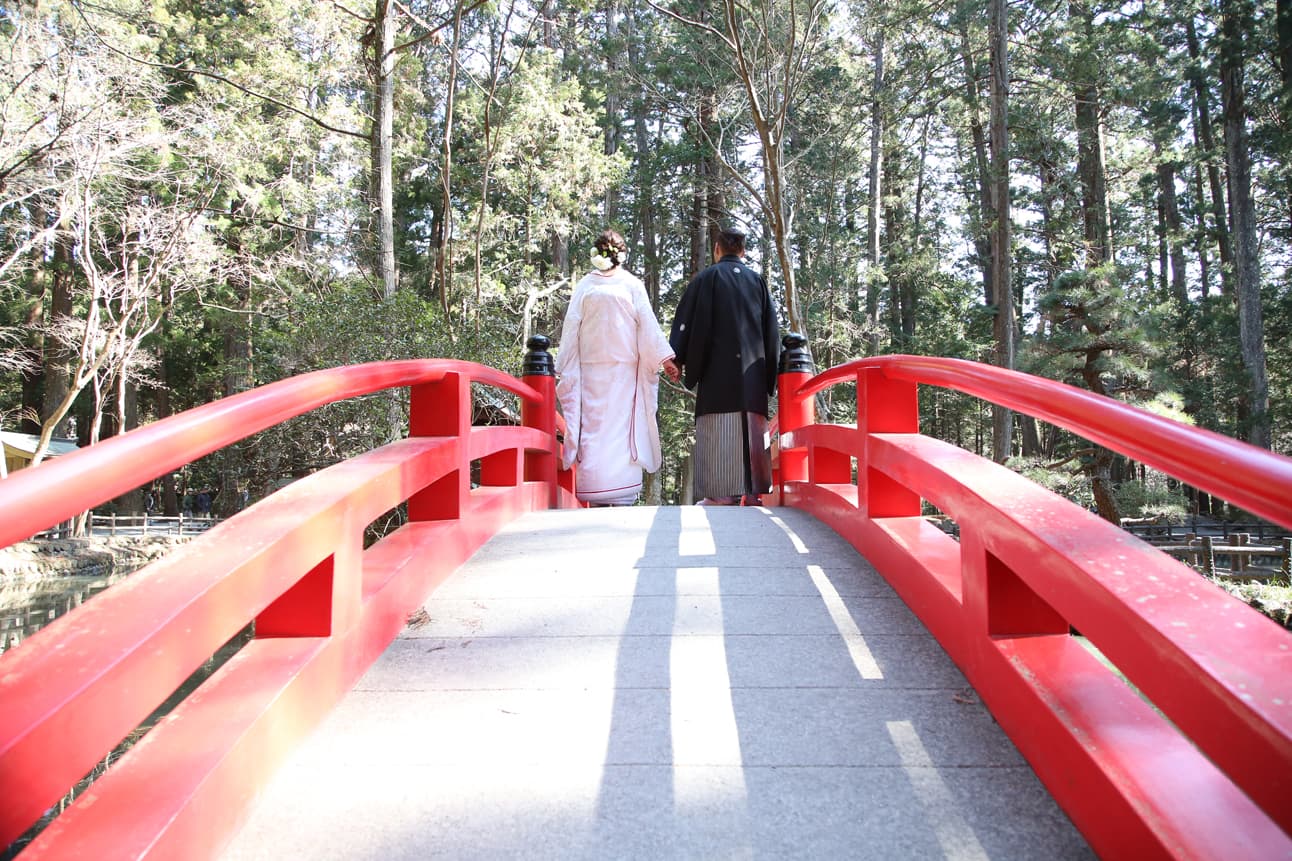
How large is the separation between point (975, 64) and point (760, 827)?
22725 millimetres

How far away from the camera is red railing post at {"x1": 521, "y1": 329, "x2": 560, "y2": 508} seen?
5.48 meters

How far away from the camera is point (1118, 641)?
1460 millimetres

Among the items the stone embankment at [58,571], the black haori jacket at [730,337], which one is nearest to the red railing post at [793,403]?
the black haori jacket at [730,337]

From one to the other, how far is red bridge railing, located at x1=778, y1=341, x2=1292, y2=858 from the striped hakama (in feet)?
10.5

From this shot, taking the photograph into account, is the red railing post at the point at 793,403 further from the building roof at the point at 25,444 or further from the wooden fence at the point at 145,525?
the building roof at the point at 25,444

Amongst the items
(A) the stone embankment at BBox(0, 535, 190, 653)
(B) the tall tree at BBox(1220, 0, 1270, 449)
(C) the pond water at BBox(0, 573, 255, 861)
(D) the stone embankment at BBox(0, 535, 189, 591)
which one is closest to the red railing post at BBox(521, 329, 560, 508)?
(C) the pond water at BBox(0, 573, 255, 861)

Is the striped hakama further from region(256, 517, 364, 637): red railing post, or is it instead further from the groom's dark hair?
region(256, 517, 364, 637): red railing post

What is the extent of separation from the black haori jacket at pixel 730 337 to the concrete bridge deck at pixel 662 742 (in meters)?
2.99

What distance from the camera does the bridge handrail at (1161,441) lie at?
1.16 metres

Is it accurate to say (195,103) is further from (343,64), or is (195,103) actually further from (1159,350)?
(1159,350)

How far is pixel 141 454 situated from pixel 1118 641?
1764mm

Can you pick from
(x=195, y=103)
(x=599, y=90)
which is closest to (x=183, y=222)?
(x=195, y=103)

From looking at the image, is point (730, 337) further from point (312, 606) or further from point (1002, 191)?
point (1002, 191)

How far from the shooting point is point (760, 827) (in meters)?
1.58
